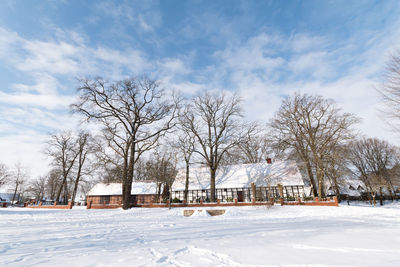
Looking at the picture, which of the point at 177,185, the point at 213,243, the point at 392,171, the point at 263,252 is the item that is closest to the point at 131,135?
the point at 177,185

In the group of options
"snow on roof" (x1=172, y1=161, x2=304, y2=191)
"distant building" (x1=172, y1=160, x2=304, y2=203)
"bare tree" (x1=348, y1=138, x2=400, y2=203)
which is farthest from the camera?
"bare tree" (x1=348, y1=138, x2=400, y2=203)

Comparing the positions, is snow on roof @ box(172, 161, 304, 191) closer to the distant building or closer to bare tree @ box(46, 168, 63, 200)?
the distant building

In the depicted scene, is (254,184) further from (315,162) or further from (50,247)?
(50,247)

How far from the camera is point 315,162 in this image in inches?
→ 984

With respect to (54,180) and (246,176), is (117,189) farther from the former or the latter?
(246,176)

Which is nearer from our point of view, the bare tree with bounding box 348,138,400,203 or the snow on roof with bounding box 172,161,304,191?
the snow on roof with bounding box 172,161,304,191

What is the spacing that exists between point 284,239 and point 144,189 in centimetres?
3552

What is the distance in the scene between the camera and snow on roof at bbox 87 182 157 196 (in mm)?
37656

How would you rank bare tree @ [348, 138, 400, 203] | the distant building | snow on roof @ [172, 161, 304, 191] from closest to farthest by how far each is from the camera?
the distant building
snow on roof @ [172, 161, 304, 191]
bare tree @ [348, 138, 400, 203]

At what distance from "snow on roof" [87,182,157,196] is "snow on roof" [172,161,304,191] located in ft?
23.8

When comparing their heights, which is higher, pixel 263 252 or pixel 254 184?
pixel 254 184

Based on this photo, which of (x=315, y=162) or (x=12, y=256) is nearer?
(x=12, y=256)

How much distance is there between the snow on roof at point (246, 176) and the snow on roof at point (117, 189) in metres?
7.26

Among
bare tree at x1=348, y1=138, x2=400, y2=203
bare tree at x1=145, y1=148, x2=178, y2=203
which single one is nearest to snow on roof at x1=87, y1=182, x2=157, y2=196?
bare tree at x1=145, y1=148, x2=178, y2=203
